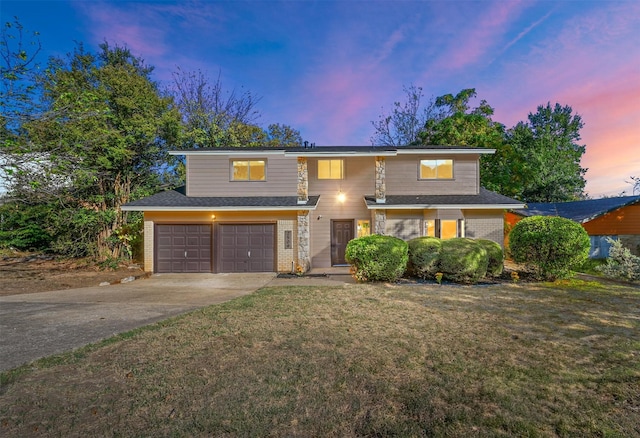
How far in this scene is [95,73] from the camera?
1466cm

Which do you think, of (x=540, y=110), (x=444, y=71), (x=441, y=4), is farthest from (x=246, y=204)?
(x=540, y=110)

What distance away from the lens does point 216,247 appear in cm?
1228

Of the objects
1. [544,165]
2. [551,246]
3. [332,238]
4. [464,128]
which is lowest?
[551,246]

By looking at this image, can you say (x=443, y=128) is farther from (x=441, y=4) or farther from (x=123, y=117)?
(x=123, y=117)

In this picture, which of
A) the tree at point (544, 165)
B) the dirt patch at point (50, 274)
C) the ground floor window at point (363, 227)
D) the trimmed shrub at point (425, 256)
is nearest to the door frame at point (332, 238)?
the ground floor window at point (363, 227)

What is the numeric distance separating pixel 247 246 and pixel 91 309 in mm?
6218

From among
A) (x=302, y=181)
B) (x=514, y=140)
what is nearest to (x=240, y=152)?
(x=302, y=181)

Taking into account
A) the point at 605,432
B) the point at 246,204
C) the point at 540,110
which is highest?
the point at 540,110

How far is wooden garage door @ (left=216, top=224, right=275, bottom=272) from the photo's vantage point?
40.3 feet

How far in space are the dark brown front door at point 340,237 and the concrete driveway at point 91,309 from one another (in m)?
4.06

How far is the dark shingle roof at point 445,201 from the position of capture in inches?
478

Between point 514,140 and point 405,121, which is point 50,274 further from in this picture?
point 514,140

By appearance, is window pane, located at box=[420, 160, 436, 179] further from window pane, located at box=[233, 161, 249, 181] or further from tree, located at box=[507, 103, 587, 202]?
tree, located at box=[507, 103, 587, 202]

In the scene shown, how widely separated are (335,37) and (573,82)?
1178cm
